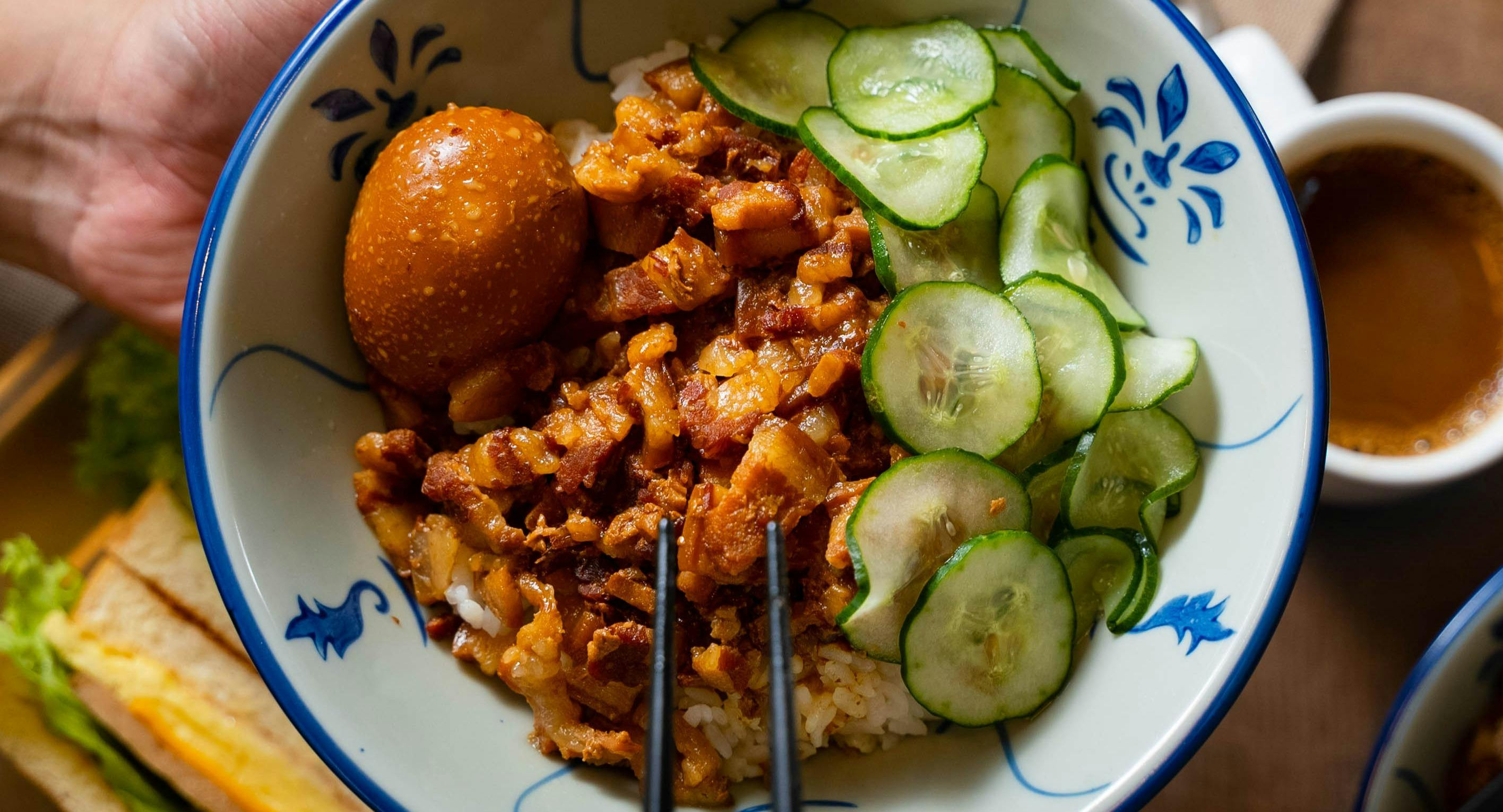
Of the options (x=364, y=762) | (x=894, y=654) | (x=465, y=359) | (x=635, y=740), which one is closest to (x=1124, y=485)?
(x=894, y=654)

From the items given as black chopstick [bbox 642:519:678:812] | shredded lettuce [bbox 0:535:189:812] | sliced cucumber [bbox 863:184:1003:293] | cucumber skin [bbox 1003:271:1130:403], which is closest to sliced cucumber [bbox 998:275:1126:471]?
cucumber skin [bbox 1003:271:1130:403]

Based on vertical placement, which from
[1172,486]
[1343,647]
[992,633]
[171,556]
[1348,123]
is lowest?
[1343,647]

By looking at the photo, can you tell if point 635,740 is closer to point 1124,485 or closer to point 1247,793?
point 1124,485

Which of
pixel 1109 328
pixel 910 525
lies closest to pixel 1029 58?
pixel 1109 328

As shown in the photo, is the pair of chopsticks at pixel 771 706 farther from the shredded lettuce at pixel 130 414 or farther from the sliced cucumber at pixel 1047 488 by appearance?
the shredded lettuce at pixel 130 414

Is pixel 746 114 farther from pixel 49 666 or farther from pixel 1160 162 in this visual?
pixel 49 666

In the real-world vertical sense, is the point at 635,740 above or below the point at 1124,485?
below

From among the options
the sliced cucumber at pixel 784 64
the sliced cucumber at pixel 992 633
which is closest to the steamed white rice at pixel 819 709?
the sliced cucumber at pixel 992 633
